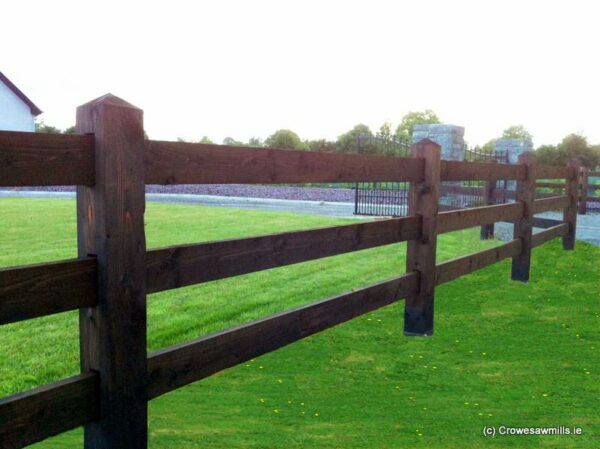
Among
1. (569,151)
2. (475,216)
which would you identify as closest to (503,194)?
(475,216)

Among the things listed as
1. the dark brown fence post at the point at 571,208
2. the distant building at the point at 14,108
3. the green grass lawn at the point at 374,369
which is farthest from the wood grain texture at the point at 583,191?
the distant building at the point at 14,108

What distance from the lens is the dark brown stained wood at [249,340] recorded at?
312 cm

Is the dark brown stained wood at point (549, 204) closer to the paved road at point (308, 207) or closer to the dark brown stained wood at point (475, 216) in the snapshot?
the dark brown stained wood at point (475, 216)

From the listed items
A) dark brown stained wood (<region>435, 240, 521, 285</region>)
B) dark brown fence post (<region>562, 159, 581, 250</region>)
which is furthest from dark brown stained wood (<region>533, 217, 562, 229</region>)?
dark brown stained wood (<region>435, 240, 521, 285</region>)

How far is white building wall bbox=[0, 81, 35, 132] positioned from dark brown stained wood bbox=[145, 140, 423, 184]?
39545 mm

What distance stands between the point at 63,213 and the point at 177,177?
14.0 metres

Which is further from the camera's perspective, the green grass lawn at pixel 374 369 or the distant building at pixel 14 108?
the distant building at pixel 14 108

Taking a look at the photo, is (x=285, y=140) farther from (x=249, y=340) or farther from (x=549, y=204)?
(x=249, y=340)

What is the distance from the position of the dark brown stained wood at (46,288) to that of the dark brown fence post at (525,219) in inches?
257

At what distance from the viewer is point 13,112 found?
4200cm

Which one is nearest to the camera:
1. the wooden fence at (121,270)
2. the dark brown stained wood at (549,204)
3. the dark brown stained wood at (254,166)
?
the wooden fence at (121,270)

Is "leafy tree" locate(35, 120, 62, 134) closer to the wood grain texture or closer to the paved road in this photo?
the paved road

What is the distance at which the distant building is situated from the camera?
A: 4084cm

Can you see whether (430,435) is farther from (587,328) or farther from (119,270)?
(587,328)
